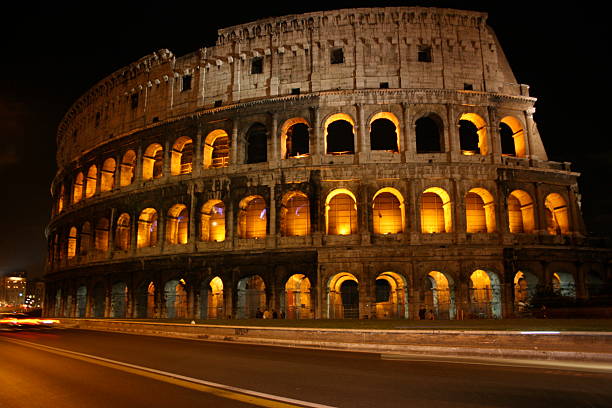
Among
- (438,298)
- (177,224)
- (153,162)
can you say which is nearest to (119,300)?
(177,224)

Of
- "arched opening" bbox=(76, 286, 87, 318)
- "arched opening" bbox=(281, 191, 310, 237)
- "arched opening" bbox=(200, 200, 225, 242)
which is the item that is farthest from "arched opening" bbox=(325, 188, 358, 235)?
"arched opening" bbox=(76, 286, 87, 318)

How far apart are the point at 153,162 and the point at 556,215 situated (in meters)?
26.6

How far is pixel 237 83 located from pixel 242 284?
12.4 meters

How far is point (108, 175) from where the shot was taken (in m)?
35.8

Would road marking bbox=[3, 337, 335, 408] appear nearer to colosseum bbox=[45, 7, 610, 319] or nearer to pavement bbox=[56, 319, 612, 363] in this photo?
pavement bbox=[56, 319, 612, 363]

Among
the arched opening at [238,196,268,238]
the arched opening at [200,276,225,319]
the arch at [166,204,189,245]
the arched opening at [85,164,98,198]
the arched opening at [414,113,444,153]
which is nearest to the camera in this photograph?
the arched opening at [200,276,225,319]

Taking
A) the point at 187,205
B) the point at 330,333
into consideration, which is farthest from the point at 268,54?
the point at 330,333

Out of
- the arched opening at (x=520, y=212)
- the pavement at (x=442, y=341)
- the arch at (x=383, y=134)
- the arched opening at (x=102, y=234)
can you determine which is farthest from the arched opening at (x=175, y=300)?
the arched opening at (x=520, y=212)

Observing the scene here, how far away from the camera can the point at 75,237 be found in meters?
38.0

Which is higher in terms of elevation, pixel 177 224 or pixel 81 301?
pixel 177 224

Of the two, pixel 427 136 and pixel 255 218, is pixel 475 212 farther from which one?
pixel 255 218

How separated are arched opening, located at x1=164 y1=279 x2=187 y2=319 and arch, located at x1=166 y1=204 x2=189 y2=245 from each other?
2.69 meters

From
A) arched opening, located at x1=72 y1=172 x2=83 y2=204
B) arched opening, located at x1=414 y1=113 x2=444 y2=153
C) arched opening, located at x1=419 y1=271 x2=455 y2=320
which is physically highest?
arched opening, located at x1=414 y1=113 x2=444 y2=153

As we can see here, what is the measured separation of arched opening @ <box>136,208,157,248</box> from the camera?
31788mm
